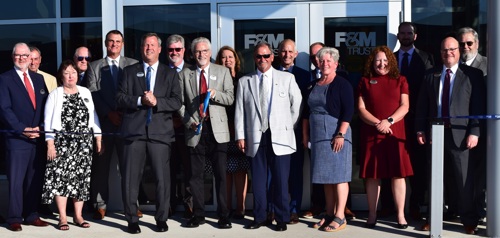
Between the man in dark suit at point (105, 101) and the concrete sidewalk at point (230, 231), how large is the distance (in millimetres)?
376

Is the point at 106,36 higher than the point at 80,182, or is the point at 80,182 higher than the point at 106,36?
the point at 106,36

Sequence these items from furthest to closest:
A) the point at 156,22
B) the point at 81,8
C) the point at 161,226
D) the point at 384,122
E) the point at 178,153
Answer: the point at 81,8
the point at 156,22
the point at 178,153
the point at 161,226
the point at 384,122

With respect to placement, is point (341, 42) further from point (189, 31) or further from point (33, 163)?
point (33, 163)

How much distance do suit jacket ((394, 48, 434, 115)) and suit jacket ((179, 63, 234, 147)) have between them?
1749 millimetres

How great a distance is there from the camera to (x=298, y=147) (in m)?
7.44

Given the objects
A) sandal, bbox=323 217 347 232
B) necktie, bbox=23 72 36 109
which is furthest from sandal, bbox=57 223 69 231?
sandal, bbox=323 217 347 232

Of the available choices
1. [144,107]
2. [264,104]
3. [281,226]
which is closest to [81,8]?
[144,107]

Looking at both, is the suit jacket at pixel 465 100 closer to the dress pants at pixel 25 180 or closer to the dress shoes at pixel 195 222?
the dress shoes at pixel 195 222

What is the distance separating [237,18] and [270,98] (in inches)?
54.5

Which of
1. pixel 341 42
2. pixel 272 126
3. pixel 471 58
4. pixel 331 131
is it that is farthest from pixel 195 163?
pixel 471 58

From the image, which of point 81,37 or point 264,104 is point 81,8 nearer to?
point 81,37

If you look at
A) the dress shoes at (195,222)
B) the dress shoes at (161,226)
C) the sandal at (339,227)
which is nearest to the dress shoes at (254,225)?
the dress shoes at (195,222)

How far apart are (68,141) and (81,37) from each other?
255cm

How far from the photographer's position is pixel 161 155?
711 centimetres
